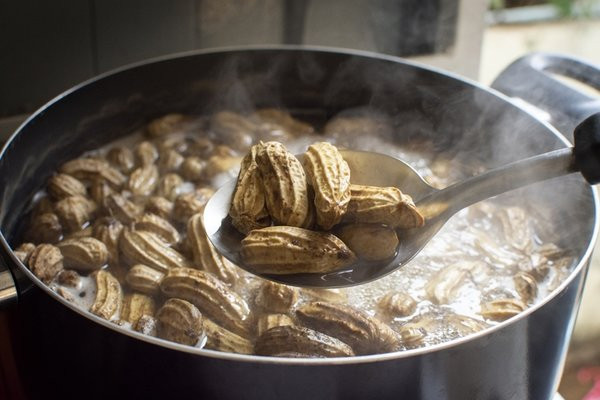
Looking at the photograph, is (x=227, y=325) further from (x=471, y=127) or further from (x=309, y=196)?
(x=471, y=127)

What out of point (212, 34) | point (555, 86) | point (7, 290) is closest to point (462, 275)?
point (555, 86)

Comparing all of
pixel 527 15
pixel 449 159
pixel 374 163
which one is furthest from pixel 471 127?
pixel 527 15

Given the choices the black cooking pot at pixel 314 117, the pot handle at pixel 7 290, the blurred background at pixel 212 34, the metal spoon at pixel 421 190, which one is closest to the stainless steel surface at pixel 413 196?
the metal spoon at pixel 421 190

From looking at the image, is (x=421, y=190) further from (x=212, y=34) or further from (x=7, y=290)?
(x=212, y=34)

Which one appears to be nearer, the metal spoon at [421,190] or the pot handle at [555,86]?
the metal spoon at [421,190]

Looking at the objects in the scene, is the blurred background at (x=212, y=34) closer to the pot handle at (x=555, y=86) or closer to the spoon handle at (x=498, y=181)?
the pot handle at (x=555, y=86)

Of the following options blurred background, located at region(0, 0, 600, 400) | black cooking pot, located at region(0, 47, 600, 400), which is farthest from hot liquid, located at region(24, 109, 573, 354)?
blurred background, located at region(0, 0, 600, 400)
